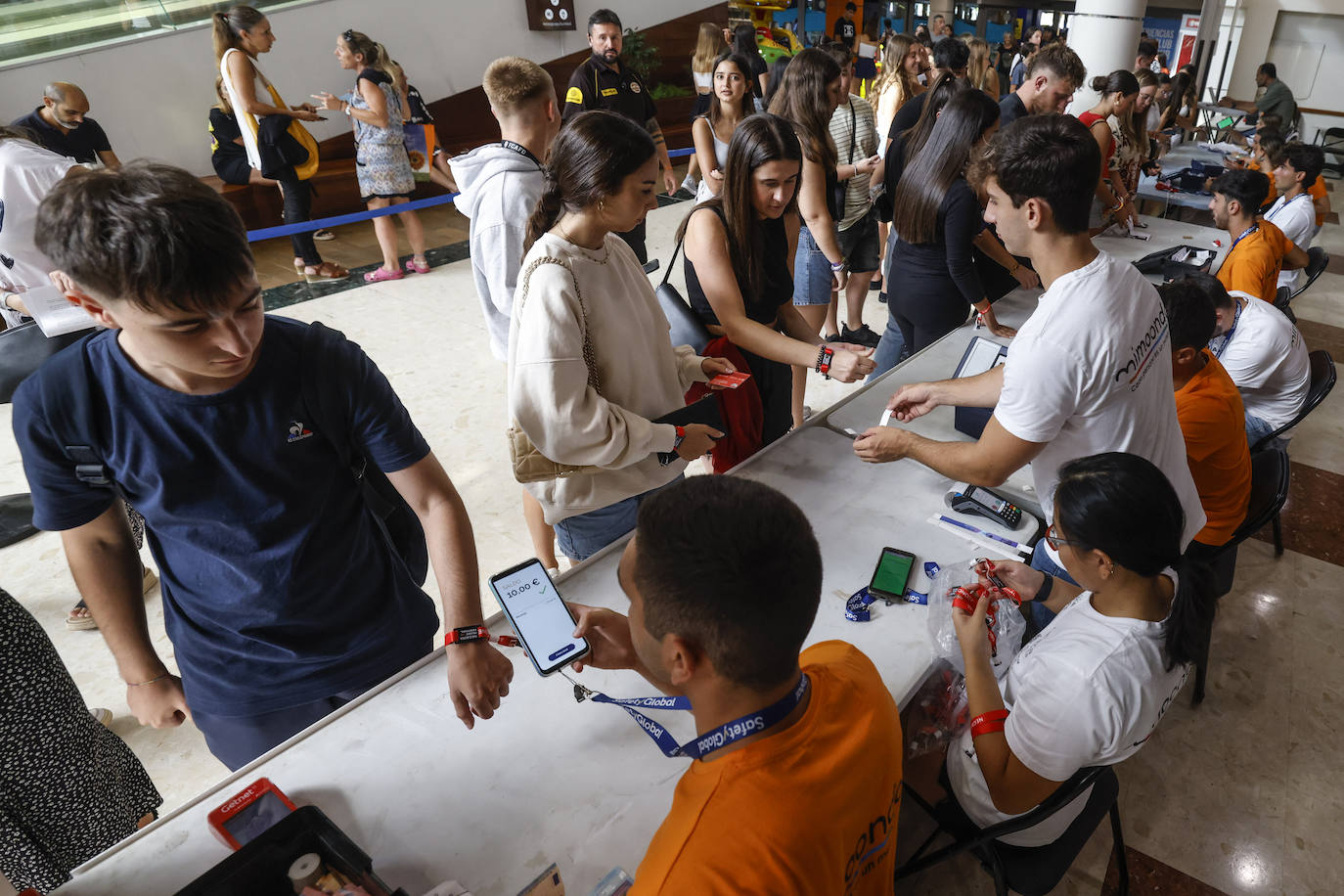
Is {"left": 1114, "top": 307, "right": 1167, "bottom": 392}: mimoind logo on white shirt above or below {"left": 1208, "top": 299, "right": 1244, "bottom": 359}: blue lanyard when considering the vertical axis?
above

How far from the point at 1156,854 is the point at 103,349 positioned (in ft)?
8.44

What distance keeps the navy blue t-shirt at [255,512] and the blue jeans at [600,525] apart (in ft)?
1.99

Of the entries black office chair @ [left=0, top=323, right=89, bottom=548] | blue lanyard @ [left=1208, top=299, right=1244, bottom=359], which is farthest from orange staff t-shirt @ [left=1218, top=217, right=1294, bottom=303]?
black office chair @ [left=0, top=323, right=89, bottom=548]

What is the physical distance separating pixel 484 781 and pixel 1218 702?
2324 millimetres

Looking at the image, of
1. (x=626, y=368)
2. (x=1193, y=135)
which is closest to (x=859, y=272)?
(x=626, y=368)

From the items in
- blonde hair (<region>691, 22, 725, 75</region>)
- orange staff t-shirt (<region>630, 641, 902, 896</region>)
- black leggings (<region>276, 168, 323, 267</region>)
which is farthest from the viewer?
blonde hair (<region>691, 22, 725, 75</region>)

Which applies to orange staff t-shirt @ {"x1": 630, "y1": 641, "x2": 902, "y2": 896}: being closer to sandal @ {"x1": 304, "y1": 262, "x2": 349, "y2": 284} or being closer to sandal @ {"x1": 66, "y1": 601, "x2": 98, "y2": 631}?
sandal @ {"x1": 66, "y1": 601, "x2": 98, "y2": 631}

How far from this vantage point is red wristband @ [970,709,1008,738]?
4.66 feet

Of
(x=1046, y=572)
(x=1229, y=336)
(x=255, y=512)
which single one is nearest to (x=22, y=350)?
(x=255, y=512)

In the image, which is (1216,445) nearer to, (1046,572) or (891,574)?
(1046,572)

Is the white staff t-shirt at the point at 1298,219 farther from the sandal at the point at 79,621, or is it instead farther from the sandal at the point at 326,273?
the sandal at the point at 326,273

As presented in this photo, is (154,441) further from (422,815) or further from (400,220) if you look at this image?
(400,220)

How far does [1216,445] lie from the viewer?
2.08 metres

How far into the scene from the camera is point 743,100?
180 inches
